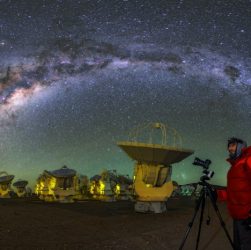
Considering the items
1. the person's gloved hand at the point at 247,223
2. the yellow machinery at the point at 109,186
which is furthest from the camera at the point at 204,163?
the yellow machinery at the point at 109,186

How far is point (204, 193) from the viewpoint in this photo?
758 centimetres

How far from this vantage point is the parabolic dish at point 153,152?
21.5m

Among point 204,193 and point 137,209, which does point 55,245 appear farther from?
point 137,209

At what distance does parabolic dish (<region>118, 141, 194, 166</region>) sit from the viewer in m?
→ 21.5

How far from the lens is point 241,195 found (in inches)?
239

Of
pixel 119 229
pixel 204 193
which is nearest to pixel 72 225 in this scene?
pixel 119 229

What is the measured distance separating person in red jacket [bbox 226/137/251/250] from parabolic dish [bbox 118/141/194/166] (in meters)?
15.1

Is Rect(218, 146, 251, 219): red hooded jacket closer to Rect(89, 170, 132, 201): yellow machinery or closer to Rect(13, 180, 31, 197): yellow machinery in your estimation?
Rect(89, 170, 132, 201): yellow machinery

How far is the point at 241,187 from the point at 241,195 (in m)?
0.13

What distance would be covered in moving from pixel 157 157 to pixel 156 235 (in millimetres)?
9695

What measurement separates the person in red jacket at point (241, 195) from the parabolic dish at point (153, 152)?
15.1 m

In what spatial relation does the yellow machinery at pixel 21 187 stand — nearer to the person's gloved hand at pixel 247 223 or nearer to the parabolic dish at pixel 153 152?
the parabolic dish at pixel 153 152

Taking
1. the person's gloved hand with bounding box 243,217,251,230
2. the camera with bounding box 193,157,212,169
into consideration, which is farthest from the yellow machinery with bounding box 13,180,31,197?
the person's gloved hand with bounding box 243,217,251,230

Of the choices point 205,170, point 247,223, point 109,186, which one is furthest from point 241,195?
point 109,186
